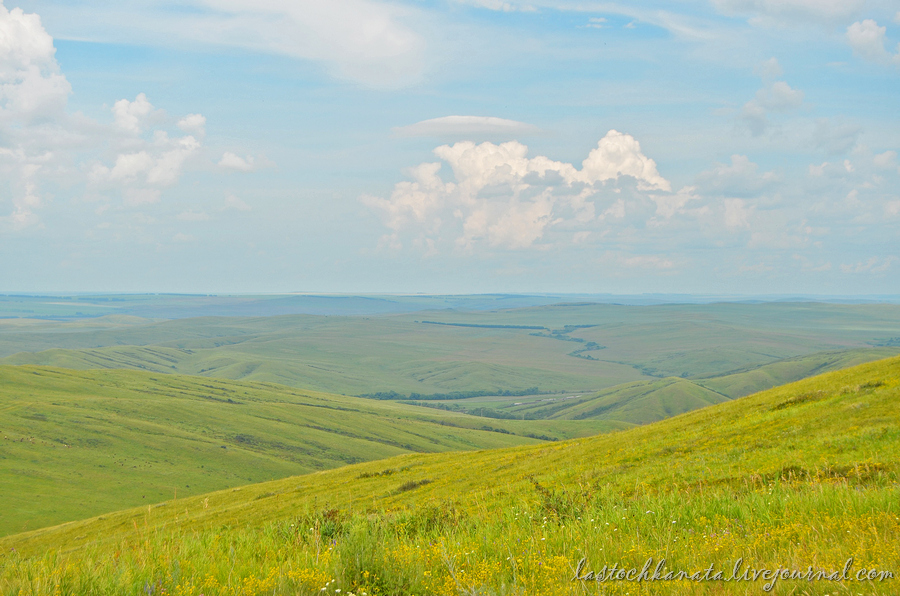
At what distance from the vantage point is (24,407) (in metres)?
174

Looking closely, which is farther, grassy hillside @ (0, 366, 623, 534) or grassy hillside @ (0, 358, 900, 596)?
grassy hillside @ (0, 366, 623, 534)

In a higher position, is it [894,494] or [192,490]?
[894,494]

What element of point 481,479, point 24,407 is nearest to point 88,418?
point 24,407

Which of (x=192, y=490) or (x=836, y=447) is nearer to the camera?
(x=836, y=447)

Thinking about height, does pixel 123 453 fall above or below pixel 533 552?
below

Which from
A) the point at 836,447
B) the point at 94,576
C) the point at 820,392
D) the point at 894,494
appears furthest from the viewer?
the point at 820,392

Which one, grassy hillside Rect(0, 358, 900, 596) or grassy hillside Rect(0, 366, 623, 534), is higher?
grassy hillside Rect(0, 358, 900, 596)

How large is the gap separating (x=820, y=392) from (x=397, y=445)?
6782 inches

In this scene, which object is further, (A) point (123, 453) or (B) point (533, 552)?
(A) point (123, 453)

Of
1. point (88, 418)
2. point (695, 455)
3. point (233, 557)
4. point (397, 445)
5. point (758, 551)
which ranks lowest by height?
point (397, 445)

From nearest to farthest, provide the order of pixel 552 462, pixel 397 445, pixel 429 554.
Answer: pixel 429 554, pixel 552 462, pixel 397 445

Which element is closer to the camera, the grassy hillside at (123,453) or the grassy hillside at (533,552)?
the grassy hillside at (533,552)

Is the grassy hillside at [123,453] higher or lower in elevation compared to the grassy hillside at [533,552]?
lower

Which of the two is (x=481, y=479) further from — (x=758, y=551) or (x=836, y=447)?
(x=758, y=551)
